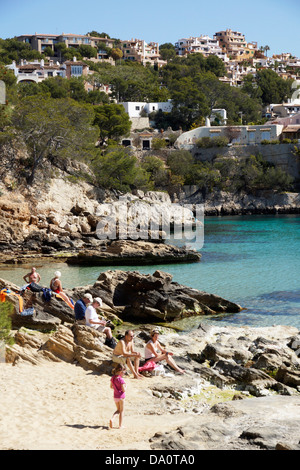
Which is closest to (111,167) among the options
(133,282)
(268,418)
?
(133,282)

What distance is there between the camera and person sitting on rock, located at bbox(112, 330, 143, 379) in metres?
10.7

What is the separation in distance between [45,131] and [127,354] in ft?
98.7

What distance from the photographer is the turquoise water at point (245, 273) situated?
58.9 ft

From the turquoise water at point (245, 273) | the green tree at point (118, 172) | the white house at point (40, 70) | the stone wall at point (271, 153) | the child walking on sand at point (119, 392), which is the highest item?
the white house at point (40, 70)

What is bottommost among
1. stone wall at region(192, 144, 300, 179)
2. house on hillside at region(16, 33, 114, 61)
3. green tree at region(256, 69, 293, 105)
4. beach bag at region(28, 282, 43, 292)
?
beach bag at region(28, 282, 43, 292)

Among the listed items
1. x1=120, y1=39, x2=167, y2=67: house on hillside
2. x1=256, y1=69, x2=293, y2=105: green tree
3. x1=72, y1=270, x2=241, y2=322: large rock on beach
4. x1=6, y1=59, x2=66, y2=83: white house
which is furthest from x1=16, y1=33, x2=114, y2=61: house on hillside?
x1=72, y1=270, x2=241, y2=322: large rock on beach

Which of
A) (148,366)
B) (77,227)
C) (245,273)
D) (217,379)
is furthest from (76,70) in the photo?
(217,379)

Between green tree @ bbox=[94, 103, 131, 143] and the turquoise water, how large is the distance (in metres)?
21.1

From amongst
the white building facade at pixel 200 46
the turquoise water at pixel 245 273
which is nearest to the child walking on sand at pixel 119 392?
the turquoise water at pixel 245 273

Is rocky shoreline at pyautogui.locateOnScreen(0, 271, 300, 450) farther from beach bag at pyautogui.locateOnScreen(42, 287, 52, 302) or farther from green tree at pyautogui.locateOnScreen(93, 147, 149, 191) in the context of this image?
green tree at pyautogui.locateOnScreen(93, 147, 149, 191)

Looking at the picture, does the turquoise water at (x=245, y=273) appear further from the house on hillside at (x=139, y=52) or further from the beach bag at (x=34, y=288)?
the house on hillside at (x=139, y=52)

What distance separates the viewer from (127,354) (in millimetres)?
10688

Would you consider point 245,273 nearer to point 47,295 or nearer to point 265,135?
point 47,295

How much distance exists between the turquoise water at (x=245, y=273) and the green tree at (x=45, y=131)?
36.3 ft
